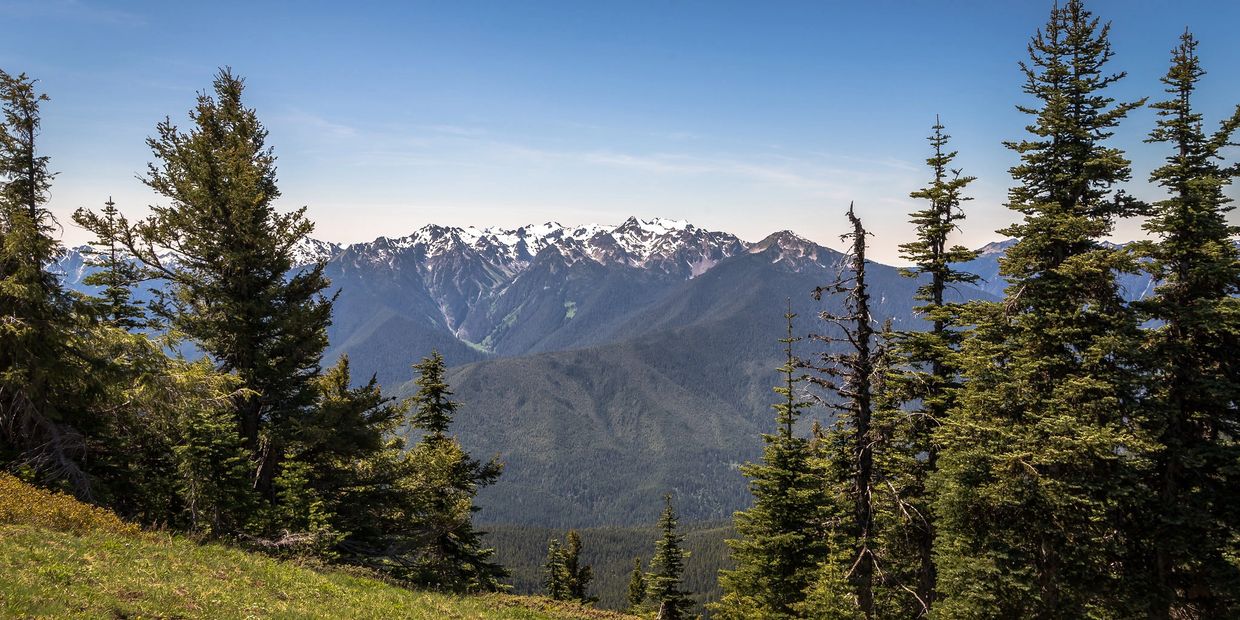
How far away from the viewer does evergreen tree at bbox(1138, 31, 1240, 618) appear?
18.0 m

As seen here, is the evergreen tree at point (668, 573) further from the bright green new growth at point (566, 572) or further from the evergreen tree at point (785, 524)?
the bright green new growth at point (566, 572)

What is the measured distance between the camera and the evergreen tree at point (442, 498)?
28344 mm

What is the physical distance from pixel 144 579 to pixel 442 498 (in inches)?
680

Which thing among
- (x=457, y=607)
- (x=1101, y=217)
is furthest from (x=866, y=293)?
(x=457, y=607)

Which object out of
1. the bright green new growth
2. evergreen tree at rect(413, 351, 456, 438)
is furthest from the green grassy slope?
the bright green new growth

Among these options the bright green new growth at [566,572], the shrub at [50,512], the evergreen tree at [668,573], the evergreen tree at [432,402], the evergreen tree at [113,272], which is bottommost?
the bright green new growth at [566,572]

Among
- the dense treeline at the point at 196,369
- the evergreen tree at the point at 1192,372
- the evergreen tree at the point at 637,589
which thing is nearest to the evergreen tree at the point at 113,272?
the dense treeline at the point at 196,369

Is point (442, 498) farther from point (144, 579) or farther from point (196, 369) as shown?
point (144, 579)

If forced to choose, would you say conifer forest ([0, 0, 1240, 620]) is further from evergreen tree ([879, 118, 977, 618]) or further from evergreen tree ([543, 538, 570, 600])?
evergreen tree ([543, 538, 570, 600])

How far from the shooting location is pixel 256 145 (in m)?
25.5

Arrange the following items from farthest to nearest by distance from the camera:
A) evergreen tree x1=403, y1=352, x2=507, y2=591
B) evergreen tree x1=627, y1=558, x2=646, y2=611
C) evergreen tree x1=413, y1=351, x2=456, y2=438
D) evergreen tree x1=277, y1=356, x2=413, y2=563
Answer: evergreen tree x1=627, y1=558, x2=646, y2=611 → evergreen tree x1=413, y1=351, x2=456, y2=438 → evergreen tree x1=403, y1=352, x2=507, y2=591 → evergreen tree x1=277, y1=356, x2=413, y2=563

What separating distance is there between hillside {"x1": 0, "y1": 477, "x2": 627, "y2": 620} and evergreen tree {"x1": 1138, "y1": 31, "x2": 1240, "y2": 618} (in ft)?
69.0

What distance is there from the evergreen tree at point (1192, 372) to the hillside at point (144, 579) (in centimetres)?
2104

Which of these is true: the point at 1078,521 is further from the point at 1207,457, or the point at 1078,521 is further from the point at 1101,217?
the point at 1101,217
